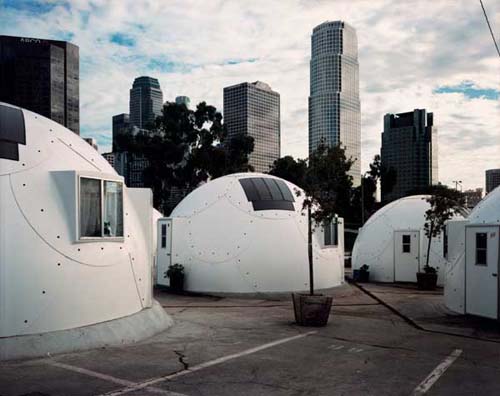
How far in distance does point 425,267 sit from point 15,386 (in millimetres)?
16737

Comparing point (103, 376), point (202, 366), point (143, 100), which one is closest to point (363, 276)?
point (202, 366)

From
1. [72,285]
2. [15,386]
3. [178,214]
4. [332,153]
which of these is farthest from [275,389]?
[178,214]

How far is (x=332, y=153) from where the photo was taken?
11.7m

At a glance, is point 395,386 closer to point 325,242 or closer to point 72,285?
point 72,285

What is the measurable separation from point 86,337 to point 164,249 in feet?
33.0

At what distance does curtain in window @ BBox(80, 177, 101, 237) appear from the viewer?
8641mm

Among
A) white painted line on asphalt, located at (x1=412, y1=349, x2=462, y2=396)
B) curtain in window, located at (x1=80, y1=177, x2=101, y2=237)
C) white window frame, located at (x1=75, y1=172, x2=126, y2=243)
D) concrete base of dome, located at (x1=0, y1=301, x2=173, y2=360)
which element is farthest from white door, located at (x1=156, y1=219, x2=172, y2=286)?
white painted line on asphalt, located at (x1=412, y1=349, x2=462, y2=396)

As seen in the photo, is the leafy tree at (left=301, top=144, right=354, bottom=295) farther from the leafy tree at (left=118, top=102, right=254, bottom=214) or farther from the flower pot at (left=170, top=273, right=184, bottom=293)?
the leafy tree at (left=118, top=102, right=254, bottom=214)

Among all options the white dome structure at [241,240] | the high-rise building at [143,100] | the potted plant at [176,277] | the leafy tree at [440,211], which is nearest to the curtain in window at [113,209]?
the white dome structure at [241,240]

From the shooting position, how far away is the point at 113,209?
364 inches

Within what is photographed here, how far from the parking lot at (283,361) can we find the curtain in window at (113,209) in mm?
2145

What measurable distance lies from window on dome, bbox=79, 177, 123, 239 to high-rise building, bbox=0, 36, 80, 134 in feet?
56.5

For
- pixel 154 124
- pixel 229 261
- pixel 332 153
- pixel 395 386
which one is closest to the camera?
pixel 395 386

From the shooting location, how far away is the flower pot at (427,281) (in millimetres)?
18938
